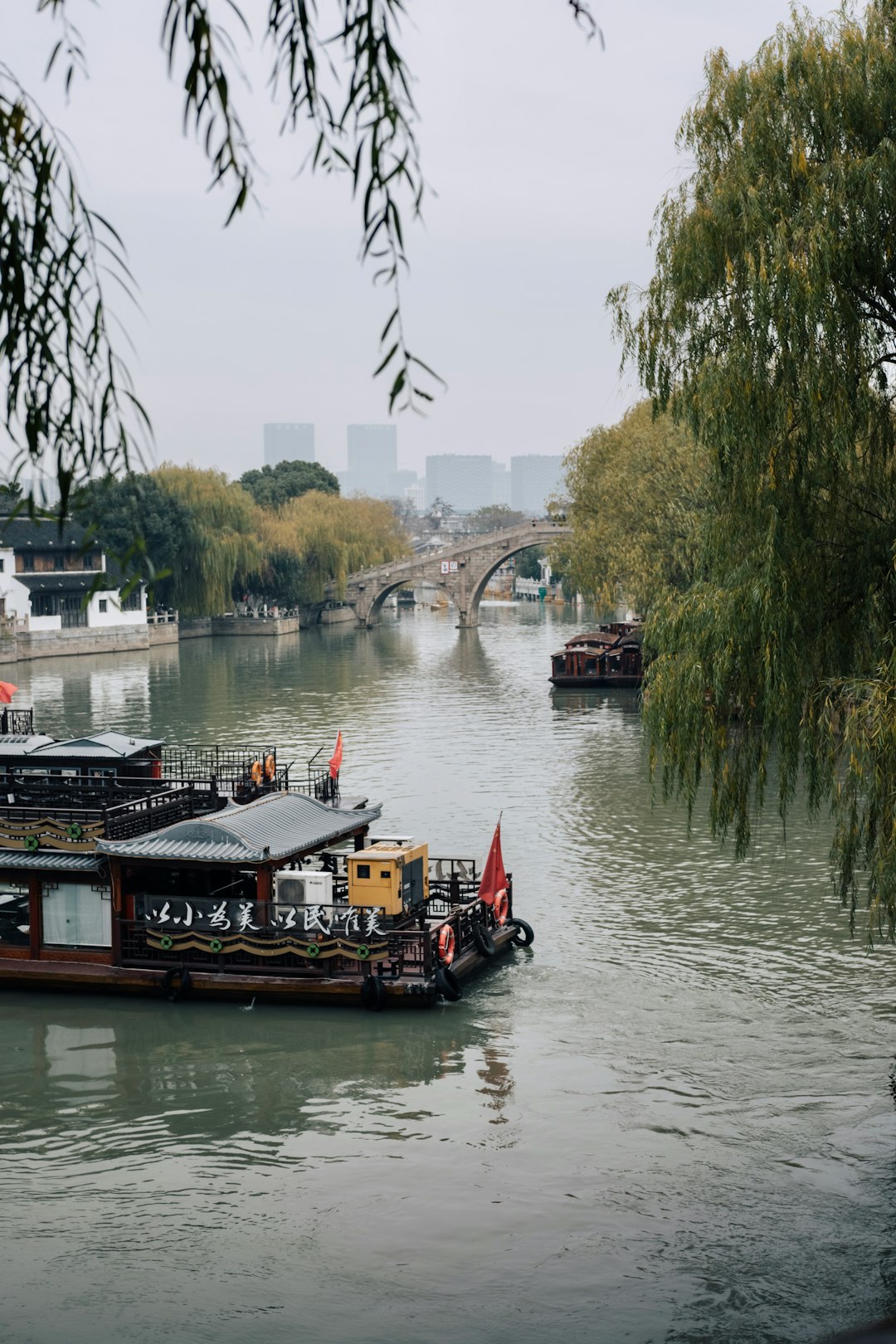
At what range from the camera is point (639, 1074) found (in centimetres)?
1788

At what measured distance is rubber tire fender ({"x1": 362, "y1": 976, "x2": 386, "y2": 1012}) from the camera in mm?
19875

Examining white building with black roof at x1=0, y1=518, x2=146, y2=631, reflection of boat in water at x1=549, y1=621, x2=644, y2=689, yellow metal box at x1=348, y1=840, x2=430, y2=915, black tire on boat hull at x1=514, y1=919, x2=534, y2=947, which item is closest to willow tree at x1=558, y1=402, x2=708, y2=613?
reflection of boat in water at x1=549, y1=621, x2=644, y2=689

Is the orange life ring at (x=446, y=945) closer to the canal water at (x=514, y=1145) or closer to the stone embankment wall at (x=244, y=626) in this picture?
the canal water at (x=514, y=1145)

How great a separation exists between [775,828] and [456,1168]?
54.0ft

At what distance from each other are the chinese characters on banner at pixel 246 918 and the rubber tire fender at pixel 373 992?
61 centimetres

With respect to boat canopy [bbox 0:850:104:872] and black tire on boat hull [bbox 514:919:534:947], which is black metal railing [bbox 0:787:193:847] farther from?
black tire on boat hull [bbox 514:919:534:947]

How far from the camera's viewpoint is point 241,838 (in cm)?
2102

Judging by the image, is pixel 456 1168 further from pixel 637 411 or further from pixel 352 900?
pixel 637 411

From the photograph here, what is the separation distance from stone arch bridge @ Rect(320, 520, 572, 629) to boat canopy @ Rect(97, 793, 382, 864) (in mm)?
75663

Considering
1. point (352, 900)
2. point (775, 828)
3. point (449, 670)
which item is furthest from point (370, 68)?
point (449, 670)

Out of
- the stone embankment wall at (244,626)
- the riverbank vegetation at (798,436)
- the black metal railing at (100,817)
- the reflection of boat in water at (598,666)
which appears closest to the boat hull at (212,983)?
the black metal railing at (100,817)

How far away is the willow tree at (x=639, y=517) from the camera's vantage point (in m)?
48.7

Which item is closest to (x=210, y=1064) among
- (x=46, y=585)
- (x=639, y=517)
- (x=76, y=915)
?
(x=76, y=915)

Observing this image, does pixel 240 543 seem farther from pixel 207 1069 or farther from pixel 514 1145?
pixel 514 1145
